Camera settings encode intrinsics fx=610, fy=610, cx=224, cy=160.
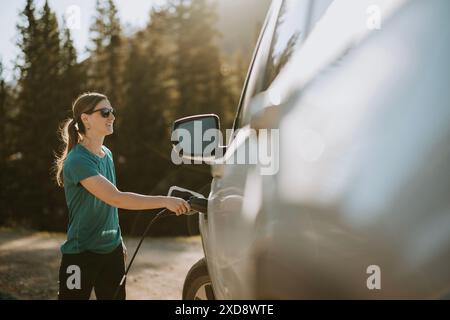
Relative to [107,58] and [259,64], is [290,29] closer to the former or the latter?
[259,64]

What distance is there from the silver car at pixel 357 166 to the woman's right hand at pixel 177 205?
→ 43.5 inches

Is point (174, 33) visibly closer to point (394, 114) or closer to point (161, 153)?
point (161, 153)

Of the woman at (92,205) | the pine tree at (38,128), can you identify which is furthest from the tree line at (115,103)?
the woman at (92,205)

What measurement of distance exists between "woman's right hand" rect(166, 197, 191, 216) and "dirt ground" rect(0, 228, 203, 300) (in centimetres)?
474

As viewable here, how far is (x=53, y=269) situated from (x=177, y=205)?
6580mm

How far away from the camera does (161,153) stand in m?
22.1

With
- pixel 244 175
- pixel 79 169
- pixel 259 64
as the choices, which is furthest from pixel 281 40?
pixel 79 169

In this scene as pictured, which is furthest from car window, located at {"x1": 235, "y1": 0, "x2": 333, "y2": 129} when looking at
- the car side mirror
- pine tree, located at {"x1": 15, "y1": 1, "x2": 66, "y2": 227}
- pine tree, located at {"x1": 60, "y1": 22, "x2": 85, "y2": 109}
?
pine tree, located at {"x1": 60, "y1": 22, "x2": 85, "y2": 109}

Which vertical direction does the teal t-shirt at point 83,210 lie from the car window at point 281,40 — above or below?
below

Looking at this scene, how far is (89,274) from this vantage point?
3.40 m

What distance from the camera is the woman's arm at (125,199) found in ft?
10.2

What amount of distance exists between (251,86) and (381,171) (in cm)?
113

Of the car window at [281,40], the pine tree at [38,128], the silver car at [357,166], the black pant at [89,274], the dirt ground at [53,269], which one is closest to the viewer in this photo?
the silver car at [357,166]

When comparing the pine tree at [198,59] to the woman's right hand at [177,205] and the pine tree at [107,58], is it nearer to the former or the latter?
the pine tree at [107,58]
